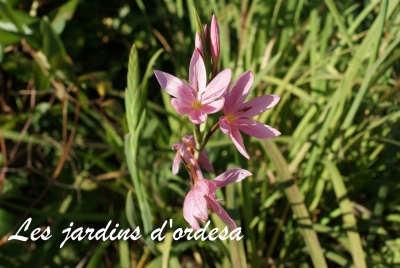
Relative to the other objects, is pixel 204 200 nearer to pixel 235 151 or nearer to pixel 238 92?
pixel 238 92

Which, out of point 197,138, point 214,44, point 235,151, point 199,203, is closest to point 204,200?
point 199,203

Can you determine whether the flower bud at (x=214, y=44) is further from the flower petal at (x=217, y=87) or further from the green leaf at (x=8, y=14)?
the green leaf at (x=8, y=14)

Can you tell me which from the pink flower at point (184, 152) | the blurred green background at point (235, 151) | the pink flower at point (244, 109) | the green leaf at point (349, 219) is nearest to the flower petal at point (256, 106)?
the pink flower at point (244, 109)

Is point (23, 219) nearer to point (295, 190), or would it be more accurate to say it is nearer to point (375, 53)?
point (295, 190)

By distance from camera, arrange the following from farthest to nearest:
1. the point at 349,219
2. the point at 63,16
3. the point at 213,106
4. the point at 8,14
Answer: the point at 63,16 < the point at 8,14 < the point at 349,219 < the point at 213,106

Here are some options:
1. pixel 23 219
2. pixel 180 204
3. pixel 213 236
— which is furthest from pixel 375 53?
pixel 23 219

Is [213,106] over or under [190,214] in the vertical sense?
over

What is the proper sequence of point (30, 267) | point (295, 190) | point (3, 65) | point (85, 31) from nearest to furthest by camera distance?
point (295, 190) → point (30, 267) → point (3, 65) → point (85, 31)
